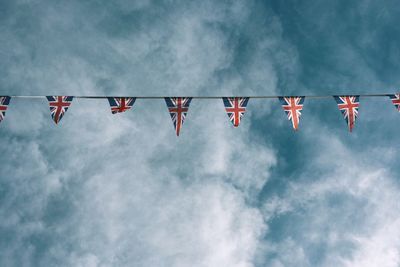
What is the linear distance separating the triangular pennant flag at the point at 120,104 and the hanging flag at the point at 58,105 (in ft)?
5.73

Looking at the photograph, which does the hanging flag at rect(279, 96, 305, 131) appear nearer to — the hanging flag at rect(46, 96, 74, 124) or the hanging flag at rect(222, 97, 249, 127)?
the hanging flag at rect(222, 97, 249, 127)

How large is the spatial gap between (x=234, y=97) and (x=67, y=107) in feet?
23.3

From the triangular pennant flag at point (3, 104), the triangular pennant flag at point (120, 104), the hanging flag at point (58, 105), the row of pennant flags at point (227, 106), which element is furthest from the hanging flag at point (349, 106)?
the triangular pennant flag at point (3, 104)

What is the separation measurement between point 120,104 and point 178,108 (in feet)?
8.11

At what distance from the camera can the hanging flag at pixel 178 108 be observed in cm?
1391

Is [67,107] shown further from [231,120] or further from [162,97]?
[231,120]

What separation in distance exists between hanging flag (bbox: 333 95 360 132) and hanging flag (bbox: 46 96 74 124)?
1151 centimetres

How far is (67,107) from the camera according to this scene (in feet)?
46.4

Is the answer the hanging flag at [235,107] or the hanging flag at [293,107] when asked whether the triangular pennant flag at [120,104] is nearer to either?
the hanging flag at [235,107]

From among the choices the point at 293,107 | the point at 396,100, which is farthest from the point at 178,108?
the point at 396,100

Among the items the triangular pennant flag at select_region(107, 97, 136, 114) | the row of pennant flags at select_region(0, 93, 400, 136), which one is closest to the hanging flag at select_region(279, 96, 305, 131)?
the row of pennant flags at select_region(0, 93, 400, 136)

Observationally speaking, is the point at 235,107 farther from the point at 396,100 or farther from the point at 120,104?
the point at 396,100

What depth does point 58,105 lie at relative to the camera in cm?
1408

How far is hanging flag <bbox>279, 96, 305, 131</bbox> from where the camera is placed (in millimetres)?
14250
